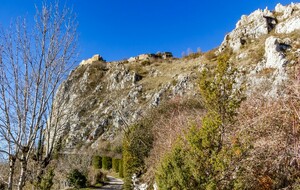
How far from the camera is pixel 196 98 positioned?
54.5 feet

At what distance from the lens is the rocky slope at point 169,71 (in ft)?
98.8

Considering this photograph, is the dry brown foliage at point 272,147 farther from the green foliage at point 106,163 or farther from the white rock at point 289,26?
the white rock at point 289,26

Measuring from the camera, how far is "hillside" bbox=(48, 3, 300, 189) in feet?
23.7

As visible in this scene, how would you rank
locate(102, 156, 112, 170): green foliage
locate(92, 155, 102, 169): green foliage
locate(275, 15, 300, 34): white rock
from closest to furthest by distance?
1. locate(102, 156, 112, 170): green foliage
2. locate(92, 155, 102, 169): green foliage
3. locate(275, 15, 300, 34): white rock

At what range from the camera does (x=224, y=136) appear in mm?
7250

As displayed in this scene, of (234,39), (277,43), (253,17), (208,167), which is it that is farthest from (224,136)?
(253,17)

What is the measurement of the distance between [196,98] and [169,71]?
123ft

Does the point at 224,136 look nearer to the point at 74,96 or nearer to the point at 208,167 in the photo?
the point at 208,167

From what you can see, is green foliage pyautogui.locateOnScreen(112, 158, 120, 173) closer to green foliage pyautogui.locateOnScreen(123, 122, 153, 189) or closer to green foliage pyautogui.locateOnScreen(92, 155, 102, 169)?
green foliage pyautogui.locateOnScreen(92, 155, 102, 169)

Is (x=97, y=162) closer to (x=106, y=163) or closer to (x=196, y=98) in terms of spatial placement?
(x=106, y=163)

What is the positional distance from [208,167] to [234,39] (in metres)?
38.9

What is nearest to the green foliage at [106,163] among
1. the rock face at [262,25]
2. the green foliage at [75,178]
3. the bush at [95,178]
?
the bush at [95,178]

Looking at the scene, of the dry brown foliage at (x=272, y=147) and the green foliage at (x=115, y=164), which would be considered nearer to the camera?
the dry brown foliage at (x=272, y=147)

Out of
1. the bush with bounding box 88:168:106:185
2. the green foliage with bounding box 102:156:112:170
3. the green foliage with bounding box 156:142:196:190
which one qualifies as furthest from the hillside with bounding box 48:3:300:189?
the bush with bounding box 88:168:106:185
